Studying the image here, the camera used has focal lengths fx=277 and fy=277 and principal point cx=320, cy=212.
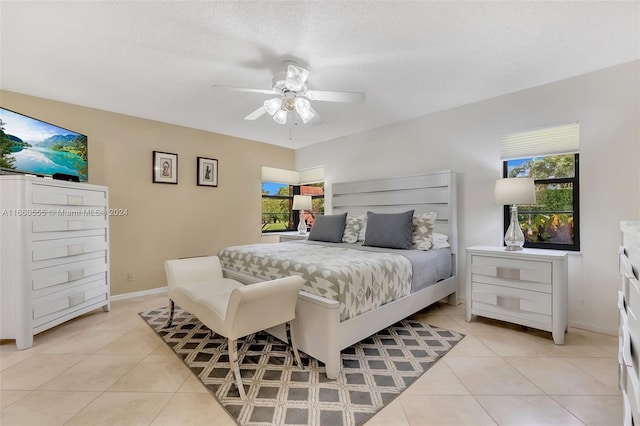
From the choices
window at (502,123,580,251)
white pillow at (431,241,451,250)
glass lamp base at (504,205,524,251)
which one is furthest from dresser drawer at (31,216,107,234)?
window at (502,123,580,251)

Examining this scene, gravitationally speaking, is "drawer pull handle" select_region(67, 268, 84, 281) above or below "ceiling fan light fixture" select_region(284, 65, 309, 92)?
below

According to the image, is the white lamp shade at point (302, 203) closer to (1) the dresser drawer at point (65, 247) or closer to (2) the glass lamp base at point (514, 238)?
(1) the dresser drawer at point (65, 247)

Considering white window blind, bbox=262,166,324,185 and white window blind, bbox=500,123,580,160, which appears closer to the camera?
white window blind, bbox=500,123,580,160

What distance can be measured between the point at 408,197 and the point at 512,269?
1.52 m

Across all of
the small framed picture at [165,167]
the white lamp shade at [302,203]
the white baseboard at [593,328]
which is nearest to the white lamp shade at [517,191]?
the white baseboard at [593,328]

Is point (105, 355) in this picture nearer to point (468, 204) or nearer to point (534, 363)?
point (534, 363)

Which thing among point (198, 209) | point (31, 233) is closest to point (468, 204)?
point (198, 209)

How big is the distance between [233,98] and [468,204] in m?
3.08

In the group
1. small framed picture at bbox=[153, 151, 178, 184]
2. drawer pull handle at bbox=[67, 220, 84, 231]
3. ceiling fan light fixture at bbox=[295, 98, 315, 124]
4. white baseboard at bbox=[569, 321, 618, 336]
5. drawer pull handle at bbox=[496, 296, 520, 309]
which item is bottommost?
white baseboard at bbox=[569, 321, 618, 336]

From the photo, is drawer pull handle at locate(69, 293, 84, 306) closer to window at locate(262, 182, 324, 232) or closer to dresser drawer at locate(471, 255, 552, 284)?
window at locate(262, 182, 324, 232)

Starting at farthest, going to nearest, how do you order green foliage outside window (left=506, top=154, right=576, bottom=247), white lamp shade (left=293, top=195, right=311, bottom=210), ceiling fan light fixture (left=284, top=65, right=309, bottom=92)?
white lamp shade (left=293, top=195, right=311, bottom=210) < green foliage outside window (left=506, top=154, right=576, bottom=247) < ceiling fan light fixture (left=284, top=65, right=309, bottom=92)

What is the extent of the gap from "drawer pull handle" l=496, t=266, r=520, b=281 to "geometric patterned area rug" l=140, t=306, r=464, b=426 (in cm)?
73

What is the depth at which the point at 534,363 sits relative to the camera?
6.79ft

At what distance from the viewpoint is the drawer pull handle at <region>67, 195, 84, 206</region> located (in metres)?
2.74
